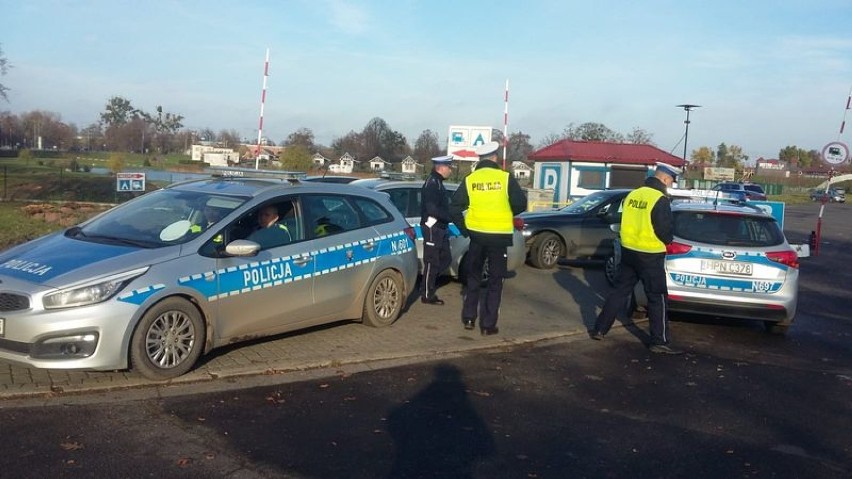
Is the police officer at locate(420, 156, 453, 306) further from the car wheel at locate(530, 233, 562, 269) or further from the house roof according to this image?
the house roof

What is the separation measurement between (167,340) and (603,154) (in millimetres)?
22039

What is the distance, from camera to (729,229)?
9.23 metres

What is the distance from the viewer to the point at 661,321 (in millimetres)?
8172

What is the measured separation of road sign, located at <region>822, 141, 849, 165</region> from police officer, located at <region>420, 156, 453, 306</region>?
41.5 feet

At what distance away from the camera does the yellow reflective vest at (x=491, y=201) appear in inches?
320

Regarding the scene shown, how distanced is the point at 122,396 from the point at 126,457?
125cm

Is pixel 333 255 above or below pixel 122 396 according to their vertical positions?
above

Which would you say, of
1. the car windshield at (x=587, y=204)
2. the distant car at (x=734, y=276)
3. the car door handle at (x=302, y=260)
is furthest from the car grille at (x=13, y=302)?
the car windshield at (x=587, y=204)

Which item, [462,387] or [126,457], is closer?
[126,457]

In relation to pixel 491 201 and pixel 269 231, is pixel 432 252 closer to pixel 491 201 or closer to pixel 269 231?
pixel 491 201

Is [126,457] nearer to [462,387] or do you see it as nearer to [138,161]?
[462,387]

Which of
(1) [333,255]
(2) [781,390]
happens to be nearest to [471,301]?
(1) [333,255]

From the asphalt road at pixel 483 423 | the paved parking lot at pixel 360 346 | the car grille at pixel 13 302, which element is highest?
the car grille at pixel 13 302

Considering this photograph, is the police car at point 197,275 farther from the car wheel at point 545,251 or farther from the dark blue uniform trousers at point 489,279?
the car wheel at point 545,251
